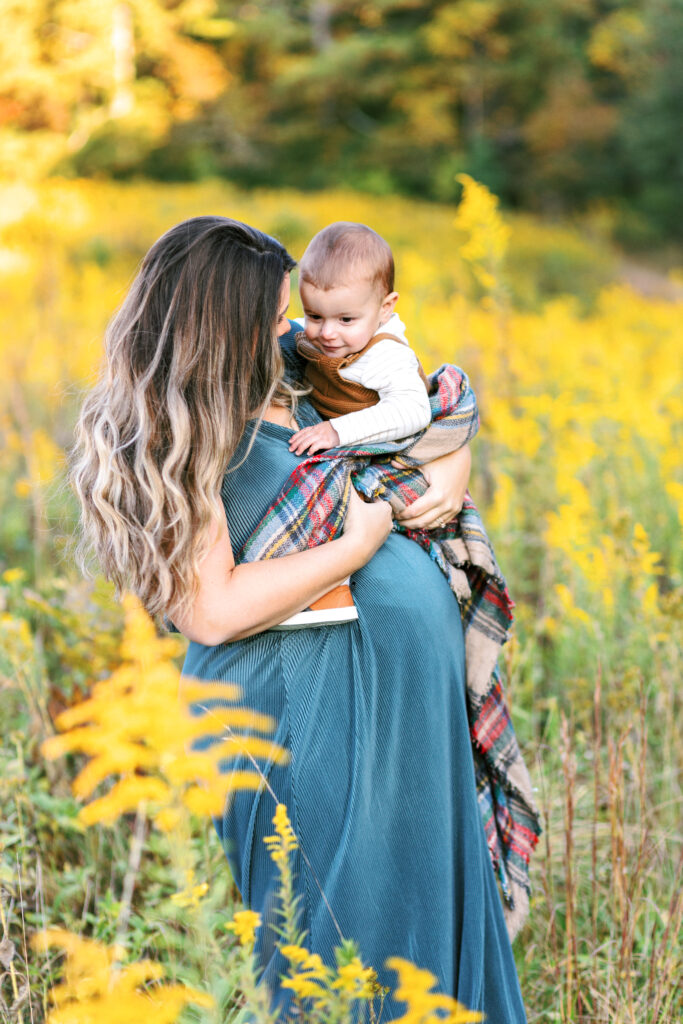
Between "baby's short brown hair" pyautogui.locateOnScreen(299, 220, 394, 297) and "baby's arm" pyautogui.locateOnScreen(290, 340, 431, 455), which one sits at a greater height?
"baby's short brown hair" pyautogui.locateOnScreen(299, 220, 394, 297)

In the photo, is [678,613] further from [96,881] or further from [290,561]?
[96,881]

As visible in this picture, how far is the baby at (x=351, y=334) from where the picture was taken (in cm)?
163

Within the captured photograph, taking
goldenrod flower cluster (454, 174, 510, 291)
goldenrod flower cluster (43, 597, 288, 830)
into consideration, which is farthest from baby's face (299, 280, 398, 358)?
goldenrod flower cluster (454, 174, 510, 291)

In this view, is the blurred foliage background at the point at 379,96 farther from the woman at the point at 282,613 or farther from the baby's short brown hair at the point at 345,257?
the woman at the point at 282,613

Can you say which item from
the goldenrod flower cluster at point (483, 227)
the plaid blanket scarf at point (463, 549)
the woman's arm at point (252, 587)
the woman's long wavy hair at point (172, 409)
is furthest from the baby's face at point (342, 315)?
the goldenrod flower cluster at point (483, 227)

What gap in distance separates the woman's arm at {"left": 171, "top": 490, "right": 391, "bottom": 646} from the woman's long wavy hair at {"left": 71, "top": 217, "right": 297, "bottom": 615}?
0.09 feet

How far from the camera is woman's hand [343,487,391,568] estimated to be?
1404 millimetres

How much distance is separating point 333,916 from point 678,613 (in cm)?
115

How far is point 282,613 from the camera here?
1339 millimetres

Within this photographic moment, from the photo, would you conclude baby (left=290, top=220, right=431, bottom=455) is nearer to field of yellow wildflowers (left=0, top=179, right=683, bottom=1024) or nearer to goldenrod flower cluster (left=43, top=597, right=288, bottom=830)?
field of yellow wildflowers (left=0, top=179, right=683, bottom=1024)

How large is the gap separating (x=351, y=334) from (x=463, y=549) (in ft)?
1.54

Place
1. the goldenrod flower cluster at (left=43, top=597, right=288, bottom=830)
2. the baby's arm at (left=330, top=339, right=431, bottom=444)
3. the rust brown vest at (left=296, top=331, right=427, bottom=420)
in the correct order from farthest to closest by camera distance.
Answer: the rust brown vest at (left=296, top=331, right=427, bottom=420) → the baby's arm at (left=330, top=339, right=431, bottom=444) → the goldenrod flower cluster at (left=43, top=597, right=288, bottom=830)

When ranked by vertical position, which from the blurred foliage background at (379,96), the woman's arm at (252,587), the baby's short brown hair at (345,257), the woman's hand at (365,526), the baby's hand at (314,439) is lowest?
the woman's arm at (252,587)

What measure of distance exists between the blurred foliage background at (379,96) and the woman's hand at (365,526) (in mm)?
18708
